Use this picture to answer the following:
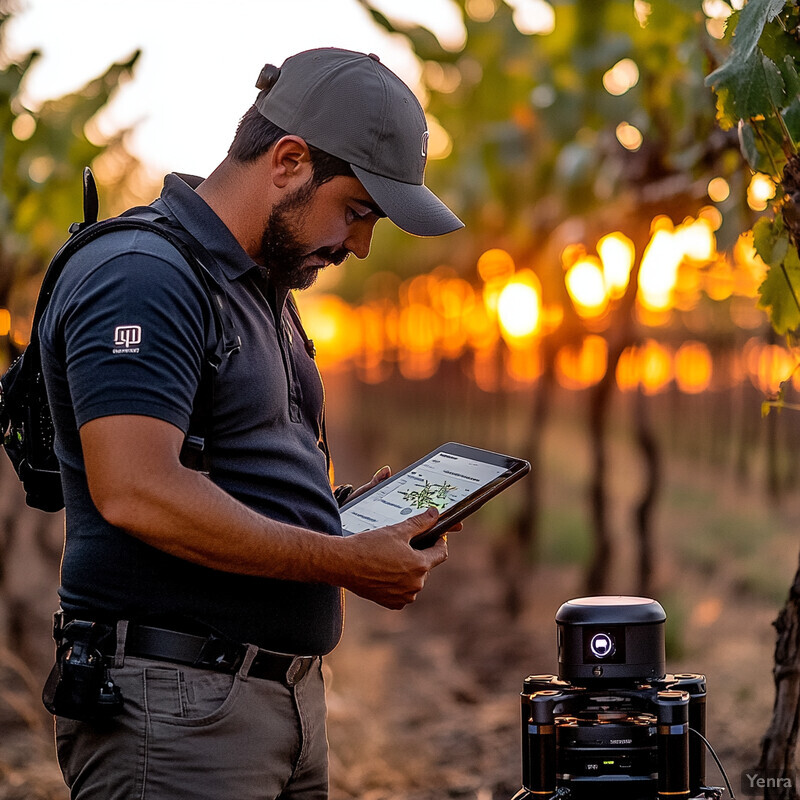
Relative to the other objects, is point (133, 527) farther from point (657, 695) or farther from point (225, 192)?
point (657, 695)

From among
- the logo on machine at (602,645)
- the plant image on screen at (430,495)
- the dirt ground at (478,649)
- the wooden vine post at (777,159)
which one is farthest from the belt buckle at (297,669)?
the dirt ground at (478,649)

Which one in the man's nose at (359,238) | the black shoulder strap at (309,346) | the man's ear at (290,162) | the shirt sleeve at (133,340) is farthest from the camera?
the black shoulder strap at (309,346)

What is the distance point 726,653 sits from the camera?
717 cm

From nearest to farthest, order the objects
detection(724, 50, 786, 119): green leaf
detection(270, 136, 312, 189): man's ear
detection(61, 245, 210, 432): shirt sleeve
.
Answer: detection(61, 245, 210, 432): shirt sleeve → detection(270, 136, 312, 189): man's ear → detection(724, 50, 786, 119): green leaf

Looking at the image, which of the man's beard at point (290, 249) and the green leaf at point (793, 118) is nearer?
the man's beard at point (290, 249)

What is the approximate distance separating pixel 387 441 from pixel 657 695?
26.8 m

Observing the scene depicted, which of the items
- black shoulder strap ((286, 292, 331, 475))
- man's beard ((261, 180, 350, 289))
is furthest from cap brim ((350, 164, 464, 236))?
black shoulder strap ((286, 292, 331, 475))

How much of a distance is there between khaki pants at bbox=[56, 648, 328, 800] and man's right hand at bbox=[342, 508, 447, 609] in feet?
0.86

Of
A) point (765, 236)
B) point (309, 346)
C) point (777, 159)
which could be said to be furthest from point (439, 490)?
point (777, 159)

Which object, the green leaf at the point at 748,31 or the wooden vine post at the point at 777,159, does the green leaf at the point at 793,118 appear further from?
the green leaf at the point at 748,31

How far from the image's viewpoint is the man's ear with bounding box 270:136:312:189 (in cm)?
201

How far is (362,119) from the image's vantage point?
204cm

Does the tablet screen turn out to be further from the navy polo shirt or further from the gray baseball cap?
the gray baseball cap

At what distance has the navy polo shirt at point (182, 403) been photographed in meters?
1.76
